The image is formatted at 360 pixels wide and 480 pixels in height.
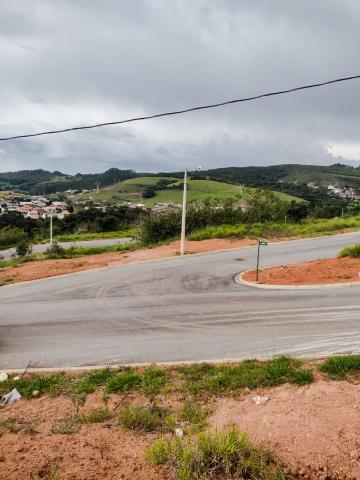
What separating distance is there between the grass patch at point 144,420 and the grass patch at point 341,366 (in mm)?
2867

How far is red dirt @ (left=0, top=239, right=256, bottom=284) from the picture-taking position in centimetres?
1992

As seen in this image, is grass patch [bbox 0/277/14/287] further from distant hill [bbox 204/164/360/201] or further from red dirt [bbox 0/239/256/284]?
distant hill [bbox 204/164/360/201]

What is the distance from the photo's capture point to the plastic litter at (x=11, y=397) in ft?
21.1

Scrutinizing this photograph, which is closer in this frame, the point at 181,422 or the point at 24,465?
the point at 24,465

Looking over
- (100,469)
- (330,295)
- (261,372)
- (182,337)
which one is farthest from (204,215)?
(100,469)

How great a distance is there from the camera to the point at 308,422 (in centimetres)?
485

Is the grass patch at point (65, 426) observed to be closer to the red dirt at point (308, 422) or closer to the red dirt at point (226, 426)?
the red dirt at point (226, 426)

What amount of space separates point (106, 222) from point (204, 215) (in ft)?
142

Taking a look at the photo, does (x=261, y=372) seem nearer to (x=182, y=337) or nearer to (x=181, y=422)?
(x=181, y=422)

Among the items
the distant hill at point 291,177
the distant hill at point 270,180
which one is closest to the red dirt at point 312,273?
the distant hill at point 270,180

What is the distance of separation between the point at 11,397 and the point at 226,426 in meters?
3.80

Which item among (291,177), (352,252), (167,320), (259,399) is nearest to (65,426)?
(259,399)

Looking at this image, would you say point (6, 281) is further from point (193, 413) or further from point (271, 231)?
point (271, 231)

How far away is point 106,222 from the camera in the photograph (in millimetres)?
75312
